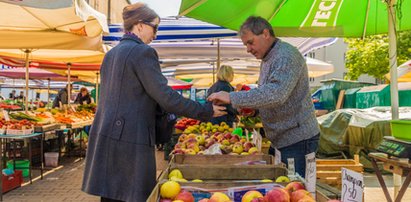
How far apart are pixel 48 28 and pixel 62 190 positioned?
9.07 feet

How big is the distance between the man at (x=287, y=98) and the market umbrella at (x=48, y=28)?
7.92ft

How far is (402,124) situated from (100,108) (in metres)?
2.75

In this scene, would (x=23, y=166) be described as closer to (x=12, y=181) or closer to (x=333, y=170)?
(x=12, y=181)

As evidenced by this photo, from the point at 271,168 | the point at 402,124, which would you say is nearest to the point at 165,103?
the point at 271,168

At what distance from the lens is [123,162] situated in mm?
2615

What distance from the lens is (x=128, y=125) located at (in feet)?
8.51

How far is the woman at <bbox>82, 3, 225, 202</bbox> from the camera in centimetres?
260

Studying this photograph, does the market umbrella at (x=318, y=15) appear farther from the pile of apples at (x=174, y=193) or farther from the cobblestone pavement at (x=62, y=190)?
the cobblestone pavement at (x=62, y=190)

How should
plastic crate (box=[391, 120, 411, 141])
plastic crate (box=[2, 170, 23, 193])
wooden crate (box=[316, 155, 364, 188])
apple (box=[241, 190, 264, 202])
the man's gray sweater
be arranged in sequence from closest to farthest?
apple (box=[241, 190, 264, 202]) < the man's gray sweater < plastic crate (box=[391, 120, 411, 141]) < wooden crate (box=[316, 155, 364, 188]) < plastic crate (box=[2, 170, 23, 193])

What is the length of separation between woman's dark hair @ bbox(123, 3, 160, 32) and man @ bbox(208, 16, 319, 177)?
2.28 feet

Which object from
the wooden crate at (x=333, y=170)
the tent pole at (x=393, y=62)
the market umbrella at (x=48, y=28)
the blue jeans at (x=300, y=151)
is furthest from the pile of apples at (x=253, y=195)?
the market umbrella at (x=48, y=28)

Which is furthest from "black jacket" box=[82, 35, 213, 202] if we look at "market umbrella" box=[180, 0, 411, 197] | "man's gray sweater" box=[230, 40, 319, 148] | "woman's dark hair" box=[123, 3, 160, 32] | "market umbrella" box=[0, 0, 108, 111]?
"market umbrella" box=[0, 0, 108, 111]

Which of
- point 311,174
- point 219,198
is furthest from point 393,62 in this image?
point 219,198

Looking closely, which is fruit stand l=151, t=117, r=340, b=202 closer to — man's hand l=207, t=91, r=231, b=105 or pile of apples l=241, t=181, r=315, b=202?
pile of apples l=241, t=181, r=315, b=202
